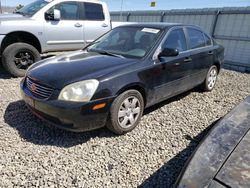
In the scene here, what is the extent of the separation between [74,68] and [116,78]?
23.8 inches

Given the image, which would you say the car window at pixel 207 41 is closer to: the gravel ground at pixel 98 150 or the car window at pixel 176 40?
the car window at pixel 176 40

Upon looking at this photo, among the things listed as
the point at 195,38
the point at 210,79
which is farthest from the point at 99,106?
the point at 210,79

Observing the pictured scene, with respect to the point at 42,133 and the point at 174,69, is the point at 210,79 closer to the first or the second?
the point at 174,69

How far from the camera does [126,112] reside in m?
2.86

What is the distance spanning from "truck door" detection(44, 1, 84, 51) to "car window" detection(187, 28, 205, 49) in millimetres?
3129

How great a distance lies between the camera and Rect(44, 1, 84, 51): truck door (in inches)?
207

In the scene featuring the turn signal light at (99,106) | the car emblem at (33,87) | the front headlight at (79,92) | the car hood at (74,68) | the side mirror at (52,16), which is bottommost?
the turn signal light at (99,106)

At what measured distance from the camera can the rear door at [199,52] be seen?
4.00 metres

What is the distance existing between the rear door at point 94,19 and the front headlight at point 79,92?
3867 mm

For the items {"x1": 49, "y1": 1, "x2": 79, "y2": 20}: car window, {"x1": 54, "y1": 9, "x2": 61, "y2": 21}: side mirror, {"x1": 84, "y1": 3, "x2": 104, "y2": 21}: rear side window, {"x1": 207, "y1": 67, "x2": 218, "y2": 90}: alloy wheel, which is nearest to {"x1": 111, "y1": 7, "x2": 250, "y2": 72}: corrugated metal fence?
{"x1": 207, "y1": 67, "x2": 218, "y2": 90}: alloy wheel

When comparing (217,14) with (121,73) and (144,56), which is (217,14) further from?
(121,73)

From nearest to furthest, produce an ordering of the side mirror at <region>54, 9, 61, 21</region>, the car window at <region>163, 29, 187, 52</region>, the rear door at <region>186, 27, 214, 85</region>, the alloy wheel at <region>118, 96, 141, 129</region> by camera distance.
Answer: the alloy wheel at <region>118, 96, 141, 129</region> → the car window at <region>163, 29, 187, 52</region> → the rear door at <region>186, 27, 214, 85</region> → the side mirror at <region>54, 9, 61, 21</region>

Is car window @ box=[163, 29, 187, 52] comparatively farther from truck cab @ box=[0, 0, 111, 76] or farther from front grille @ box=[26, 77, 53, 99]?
truck cab @ box=[0, 0, 111, 76]

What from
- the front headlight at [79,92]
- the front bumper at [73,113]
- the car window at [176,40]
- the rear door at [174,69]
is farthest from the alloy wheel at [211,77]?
the front headlight at [79,92]
